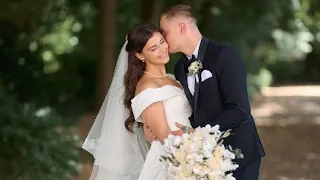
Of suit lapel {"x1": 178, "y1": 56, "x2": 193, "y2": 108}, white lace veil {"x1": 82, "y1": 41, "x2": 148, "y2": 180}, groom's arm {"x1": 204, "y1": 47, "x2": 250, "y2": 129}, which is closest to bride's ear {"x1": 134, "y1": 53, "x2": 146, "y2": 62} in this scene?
suit lapel {"x1": 178, "y1": 56, "x2": 193, "y2": 108}

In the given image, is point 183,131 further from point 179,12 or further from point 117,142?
point 117,142

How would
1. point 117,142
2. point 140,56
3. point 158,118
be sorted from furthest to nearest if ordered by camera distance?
point 117,142 → point 140,56 → point 158,118

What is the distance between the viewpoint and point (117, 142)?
15.9ft

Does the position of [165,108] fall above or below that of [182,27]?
below

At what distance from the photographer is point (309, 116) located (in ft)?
62.1

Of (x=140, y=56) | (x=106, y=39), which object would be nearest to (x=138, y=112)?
(x=140, y=56)

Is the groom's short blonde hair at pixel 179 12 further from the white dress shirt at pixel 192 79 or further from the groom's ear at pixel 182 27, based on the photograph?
the white dress shirt at pixel 192 79

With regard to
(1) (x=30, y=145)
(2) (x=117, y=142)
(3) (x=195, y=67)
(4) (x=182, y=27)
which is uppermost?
(4) (x=182, y=27)

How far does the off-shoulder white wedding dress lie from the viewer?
4203 mm

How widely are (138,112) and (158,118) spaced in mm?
160

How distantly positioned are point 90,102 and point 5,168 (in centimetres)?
1069

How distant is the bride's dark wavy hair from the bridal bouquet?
2.00 feet

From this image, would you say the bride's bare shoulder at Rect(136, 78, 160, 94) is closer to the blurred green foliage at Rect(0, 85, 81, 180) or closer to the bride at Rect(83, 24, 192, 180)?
the bride at Rect(83, 24, 192, 180)

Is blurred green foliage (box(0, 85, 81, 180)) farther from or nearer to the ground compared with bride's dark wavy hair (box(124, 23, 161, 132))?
nearer to the ground
